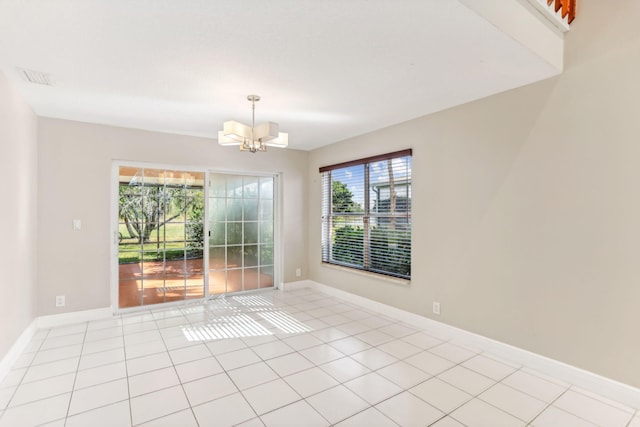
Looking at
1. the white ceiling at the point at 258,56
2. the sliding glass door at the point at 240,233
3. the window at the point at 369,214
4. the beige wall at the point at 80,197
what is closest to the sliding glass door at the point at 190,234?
the sliding glass door at the point at 240,233

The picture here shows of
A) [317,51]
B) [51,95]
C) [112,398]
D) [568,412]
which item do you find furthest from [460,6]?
[51,95]

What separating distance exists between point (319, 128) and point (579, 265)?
119 inches

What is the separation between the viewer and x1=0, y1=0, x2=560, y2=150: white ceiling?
70.7 inches

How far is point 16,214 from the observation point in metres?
2.94

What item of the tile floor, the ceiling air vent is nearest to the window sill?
the tile floor

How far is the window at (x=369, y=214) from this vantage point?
13.0 feet

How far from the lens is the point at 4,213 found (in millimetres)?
2627

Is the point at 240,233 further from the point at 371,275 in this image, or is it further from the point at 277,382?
the point at 277,382

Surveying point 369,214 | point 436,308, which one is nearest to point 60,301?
point 369,214

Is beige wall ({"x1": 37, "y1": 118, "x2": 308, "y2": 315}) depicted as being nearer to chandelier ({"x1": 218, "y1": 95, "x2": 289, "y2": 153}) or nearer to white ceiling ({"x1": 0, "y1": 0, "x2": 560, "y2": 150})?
white ceiling ({"x1": 0, "y1": 0, "x2": 560, "y2": 150})

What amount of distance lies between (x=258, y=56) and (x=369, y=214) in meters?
2.62

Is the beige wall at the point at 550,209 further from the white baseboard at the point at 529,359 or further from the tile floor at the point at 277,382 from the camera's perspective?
the tile floor at the point at 277,382

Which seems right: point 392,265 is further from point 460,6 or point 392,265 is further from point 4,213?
point 4,213

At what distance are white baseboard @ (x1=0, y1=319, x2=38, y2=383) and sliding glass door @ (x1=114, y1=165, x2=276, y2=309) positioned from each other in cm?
89
